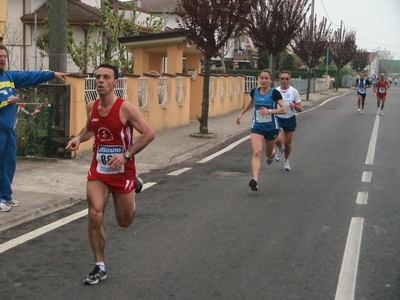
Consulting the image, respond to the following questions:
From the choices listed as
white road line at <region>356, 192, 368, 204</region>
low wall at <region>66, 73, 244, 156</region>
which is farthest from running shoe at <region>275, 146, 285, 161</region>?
low wall at <region>66, 73, 244, 156</region>

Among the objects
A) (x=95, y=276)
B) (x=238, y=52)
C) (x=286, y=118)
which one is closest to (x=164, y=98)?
(x=286, y=118)

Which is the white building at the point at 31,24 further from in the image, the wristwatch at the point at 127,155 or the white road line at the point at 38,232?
the wristwatch at the point at 127,155

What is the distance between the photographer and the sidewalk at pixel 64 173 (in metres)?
9.08

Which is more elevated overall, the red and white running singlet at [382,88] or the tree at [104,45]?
the tree at [104,45]

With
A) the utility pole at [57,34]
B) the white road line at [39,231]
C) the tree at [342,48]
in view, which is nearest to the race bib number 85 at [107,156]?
the white road line at [39,231]

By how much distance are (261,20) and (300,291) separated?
2799 centimetres

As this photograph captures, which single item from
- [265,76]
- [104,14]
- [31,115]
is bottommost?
[31,115]

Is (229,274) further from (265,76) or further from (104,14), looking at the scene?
(104,14)

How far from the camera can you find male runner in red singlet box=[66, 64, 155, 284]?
6.08 metres

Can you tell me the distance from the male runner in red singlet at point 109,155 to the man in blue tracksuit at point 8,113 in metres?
2.67

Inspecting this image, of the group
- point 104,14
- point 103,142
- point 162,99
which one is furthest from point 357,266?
point 104,14

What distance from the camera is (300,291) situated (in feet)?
19.3

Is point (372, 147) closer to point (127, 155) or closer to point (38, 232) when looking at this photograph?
point (38, 232)

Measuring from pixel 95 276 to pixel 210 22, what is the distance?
13398 millimetres
